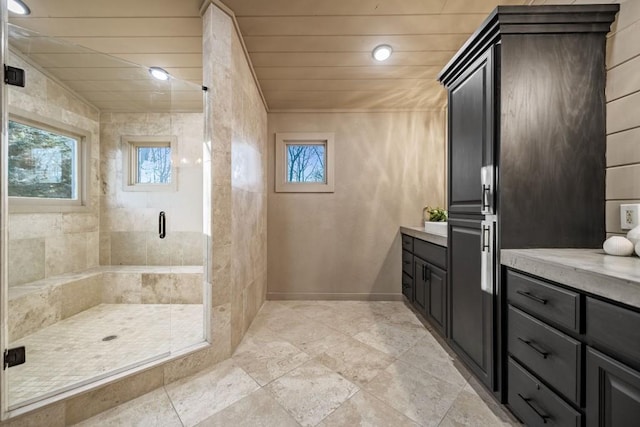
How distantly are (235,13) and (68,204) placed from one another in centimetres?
243

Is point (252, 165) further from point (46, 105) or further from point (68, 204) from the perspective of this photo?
point (68, 204)

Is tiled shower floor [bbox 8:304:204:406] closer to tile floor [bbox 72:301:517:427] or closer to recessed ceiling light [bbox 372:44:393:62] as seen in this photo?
tile floor [bbox 72:301:517:427]

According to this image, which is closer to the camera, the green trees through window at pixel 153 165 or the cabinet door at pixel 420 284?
the cabinet door at pixel 420 284

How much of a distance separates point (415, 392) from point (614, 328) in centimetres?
100

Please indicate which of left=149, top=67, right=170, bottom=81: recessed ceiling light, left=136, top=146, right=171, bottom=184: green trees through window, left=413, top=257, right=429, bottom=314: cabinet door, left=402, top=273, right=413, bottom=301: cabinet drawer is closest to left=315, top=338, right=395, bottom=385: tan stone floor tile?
left=413, top=257, right=429, bottom=314: cabinet door

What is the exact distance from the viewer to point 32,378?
1.31 meters

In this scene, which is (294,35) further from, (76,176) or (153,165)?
(76,176)

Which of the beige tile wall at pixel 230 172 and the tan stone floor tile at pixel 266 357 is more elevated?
the beige tile wall at pixel 230 172

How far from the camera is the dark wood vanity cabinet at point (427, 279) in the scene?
183cm

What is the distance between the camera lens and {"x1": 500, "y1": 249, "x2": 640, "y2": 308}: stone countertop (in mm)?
706

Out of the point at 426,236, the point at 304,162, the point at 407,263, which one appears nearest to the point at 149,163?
the point at 304,162

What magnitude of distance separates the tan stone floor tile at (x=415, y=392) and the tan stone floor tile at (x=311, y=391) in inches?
6.9

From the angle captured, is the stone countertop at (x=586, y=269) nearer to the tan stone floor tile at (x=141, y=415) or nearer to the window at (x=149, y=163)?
the tan stone floor tile at (x=141, y=415)

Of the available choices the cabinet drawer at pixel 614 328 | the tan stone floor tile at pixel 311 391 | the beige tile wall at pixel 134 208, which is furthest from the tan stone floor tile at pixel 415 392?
the beige tile wall at pixel 134 208
